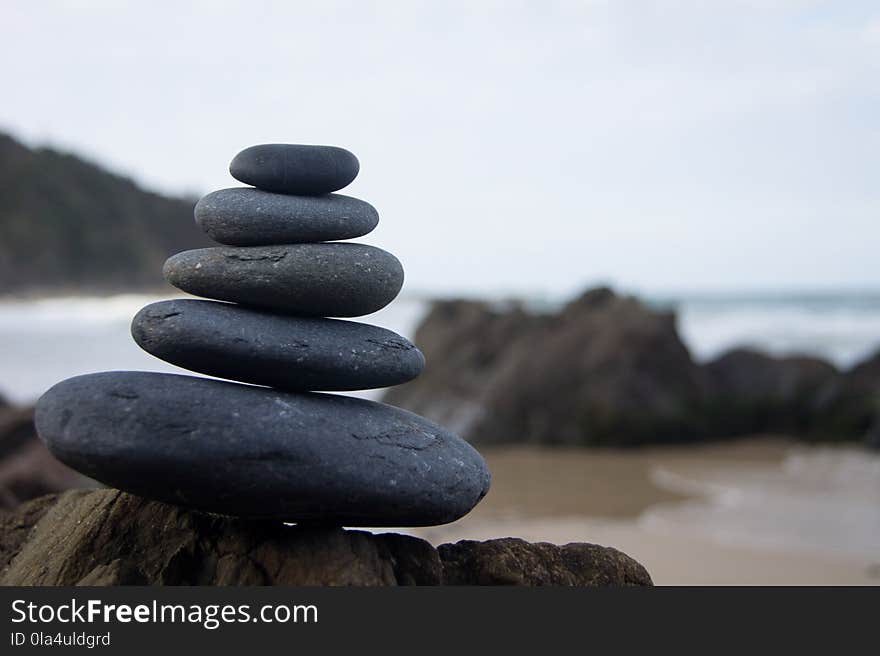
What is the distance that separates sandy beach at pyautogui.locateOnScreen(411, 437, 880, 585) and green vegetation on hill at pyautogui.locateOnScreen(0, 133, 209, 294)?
1991cm

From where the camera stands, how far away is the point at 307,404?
4.17 metres

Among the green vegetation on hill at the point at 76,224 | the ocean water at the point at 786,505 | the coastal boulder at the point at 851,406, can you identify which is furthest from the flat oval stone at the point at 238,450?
the green vegetation on hill at the point at 76,224

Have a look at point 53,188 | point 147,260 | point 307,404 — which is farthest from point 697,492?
point 53,188

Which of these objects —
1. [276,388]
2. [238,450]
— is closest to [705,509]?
[276,388]

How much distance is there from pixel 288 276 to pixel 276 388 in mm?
570

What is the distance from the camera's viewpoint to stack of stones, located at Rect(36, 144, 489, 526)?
3.82 metres

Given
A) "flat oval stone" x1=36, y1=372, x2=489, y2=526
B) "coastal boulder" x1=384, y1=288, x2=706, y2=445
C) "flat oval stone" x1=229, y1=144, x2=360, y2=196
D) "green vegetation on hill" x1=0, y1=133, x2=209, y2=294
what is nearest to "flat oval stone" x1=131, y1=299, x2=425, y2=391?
"flat oval stone" x1=36, y1=372, x2=489, y2=526

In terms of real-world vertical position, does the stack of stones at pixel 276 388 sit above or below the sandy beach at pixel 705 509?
above

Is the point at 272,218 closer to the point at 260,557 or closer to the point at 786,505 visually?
the point at 260,557

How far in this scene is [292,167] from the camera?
4.52m

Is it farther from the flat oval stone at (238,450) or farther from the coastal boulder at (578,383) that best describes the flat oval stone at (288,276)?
the coastal boulder at (578,383)

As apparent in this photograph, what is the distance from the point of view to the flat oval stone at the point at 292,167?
4.52 meters

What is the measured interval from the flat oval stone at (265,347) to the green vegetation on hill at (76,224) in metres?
24.3

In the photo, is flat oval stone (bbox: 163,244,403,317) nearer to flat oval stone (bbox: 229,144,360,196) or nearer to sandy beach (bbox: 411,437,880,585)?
flat oval stone (bbox: 229,144,360,196)
